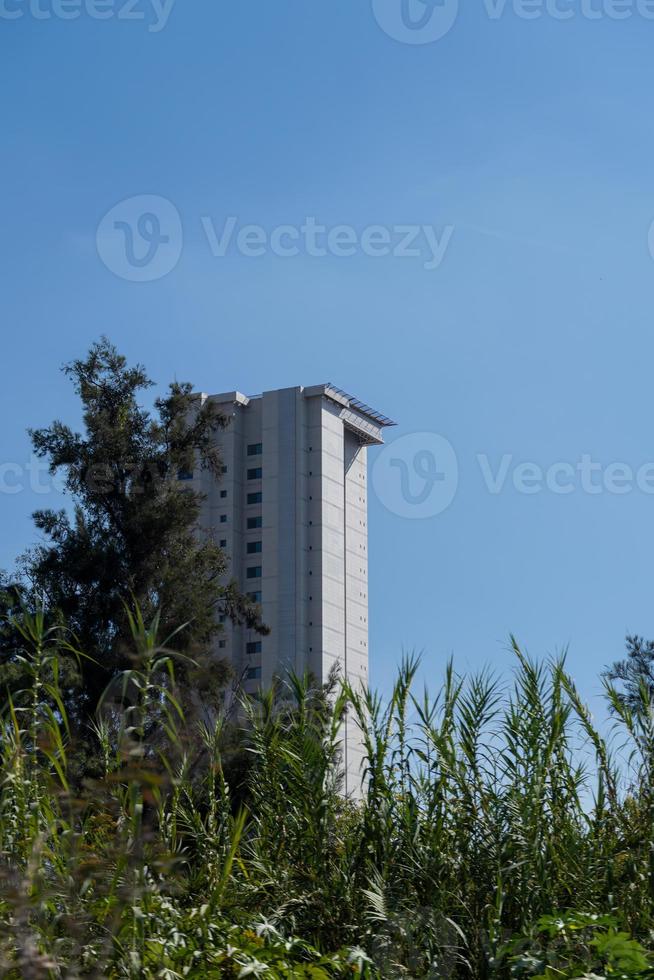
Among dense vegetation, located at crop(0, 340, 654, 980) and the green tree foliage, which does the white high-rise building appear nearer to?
the green tree foliage

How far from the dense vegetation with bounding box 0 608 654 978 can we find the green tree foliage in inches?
837

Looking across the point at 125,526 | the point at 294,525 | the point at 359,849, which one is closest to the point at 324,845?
the point at 359,849

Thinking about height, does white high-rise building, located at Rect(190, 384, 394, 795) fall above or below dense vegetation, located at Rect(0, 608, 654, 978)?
above

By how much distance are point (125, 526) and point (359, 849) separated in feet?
79.5

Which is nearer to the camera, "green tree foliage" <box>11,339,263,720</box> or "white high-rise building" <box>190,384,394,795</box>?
"green tree foliage" <box>11,339,263,720</box>

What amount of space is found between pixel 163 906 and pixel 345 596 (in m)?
67.6

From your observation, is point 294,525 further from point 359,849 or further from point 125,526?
point 359,849

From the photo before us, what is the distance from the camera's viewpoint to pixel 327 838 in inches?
202

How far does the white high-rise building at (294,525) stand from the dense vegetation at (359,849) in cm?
6167

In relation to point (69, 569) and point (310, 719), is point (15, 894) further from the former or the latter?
point (69, 569)

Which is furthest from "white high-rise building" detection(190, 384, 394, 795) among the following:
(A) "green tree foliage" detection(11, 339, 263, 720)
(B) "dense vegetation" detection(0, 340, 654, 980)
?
(B) "dense vegetation" detection(0, 340, 654, 980)

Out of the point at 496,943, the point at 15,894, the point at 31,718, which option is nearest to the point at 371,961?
the point at 496,943

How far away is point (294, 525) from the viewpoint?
70312 mm

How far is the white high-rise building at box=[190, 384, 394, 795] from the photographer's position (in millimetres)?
68375
